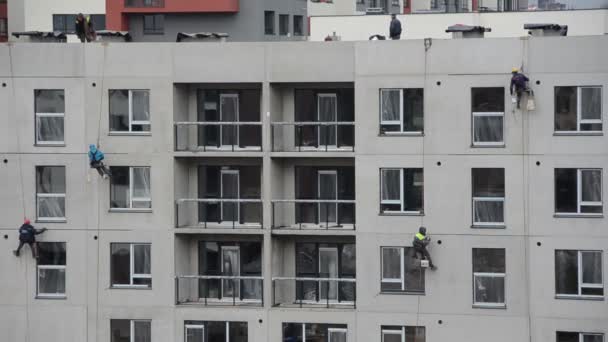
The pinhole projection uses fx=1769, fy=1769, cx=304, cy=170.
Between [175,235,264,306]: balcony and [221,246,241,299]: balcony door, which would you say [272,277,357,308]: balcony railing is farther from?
[221,246,241,299]: balcony door

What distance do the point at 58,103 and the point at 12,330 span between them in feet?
26.1

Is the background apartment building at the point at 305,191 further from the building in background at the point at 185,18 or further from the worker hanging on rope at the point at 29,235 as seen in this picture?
the building in background at the point at 185,18

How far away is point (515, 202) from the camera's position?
2282 inches

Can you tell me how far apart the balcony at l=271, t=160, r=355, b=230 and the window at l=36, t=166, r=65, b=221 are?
293 inches

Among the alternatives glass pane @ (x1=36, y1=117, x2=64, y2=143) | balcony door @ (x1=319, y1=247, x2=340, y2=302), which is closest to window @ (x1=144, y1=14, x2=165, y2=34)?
glass pane @ (x1=36, y1=117, x2=64, y2=143)

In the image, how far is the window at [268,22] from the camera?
9450 centimetres

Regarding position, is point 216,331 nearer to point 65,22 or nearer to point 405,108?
point 405,108

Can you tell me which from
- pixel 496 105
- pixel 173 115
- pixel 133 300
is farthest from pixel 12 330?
pixel 496 105

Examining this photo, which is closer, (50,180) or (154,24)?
(50,180)

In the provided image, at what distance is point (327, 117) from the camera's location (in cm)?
6100

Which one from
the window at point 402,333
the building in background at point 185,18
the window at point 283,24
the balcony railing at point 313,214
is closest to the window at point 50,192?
the balcony railing at point 313,214

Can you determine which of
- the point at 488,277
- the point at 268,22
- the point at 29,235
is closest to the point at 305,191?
the point at 488,277

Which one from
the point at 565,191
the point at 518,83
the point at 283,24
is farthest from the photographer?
the point at 283,24

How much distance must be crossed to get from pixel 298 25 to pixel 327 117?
124 feet
